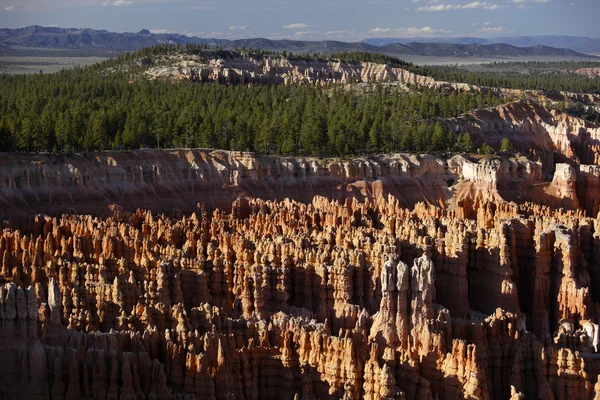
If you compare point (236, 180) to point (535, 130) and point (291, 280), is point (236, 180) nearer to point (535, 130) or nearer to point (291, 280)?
point (291, 280)

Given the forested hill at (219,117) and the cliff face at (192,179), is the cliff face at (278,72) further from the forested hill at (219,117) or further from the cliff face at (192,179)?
the cliff face at (192,179)

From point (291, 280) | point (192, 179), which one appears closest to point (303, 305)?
point (291, 280)

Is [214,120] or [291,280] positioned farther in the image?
[214,120]

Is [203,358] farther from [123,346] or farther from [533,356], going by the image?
[533,356]

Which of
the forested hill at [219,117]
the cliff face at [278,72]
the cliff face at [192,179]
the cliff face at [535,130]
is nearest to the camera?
the cliff face at [192,179]

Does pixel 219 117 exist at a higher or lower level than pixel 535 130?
higher

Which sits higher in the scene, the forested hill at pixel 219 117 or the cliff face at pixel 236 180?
the forested hill at pixel 219 117

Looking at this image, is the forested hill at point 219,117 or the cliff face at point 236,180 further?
the forested hill at point 219,117

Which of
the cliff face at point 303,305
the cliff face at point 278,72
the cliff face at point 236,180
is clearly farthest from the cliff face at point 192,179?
the cliff face at point 278,72

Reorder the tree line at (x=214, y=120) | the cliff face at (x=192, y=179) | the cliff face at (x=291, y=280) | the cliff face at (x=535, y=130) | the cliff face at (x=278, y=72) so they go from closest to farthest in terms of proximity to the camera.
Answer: the cliff face at (x=291, y=280), the cliff face at (x=192, y=179), the tree line at (x=214, y=120), the cliff face at (x=535, y=130), the cliff face at (x=278, y=72)

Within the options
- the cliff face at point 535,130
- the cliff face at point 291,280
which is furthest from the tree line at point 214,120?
the cliff face at point 291,280

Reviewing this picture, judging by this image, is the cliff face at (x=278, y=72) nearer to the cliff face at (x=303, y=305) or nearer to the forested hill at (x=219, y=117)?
the forested hill at (x=219, y=117)

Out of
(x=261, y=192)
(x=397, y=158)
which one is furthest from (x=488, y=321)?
(x=397, y=158)
